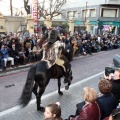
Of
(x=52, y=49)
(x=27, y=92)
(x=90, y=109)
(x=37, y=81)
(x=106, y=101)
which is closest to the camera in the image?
(x=90, y=109)

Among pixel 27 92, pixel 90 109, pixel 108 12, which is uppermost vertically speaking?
pixel 108 12

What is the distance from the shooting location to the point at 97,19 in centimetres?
3853

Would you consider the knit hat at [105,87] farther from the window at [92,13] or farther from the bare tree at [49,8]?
the window at [92,13]

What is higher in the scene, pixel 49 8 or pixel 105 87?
pixel 49 8

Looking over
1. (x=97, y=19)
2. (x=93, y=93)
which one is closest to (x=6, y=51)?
(x=93, y=93)

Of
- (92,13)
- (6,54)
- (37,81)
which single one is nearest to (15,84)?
(6,54)

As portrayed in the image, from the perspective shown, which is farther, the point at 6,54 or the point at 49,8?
the point at 49,8

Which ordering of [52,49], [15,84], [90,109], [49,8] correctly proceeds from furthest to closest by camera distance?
[49,8]
[15,84]
[52,49]
[90,109]

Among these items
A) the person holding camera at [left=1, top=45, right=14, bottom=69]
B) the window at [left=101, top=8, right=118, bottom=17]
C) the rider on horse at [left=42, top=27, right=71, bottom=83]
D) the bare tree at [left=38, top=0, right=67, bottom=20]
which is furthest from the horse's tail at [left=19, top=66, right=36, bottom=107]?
the window at [left=101, top=8, right=118, bottom=17]

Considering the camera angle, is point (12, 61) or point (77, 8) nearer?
point (12, 61)

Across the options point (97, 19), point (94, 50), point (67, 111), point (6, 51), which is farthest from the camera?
point (97, 19)

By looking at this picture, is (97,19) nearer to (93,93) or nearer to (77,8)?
(77,8)

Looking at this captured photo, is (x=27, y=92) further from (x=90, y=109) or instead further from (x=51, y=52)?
(x=90, y=109)

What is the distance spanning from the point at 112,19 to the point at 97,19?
284 cm
